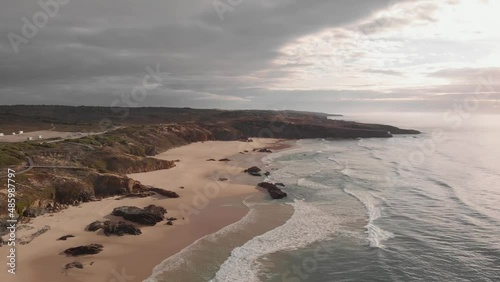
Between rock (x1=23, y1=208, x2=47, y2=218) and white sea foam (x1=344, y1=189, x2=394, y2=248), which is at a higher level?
white sea foam (x1=344, y1=189, x2=394, y2=248)

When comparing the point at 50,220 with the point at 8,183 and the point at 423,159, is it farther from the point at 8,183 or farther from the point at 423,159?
the point at 423,159

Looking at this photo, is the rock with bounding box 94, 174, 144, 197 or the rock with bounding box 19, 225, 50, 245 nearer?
the rock with bounding box 19, 225, 50, 245

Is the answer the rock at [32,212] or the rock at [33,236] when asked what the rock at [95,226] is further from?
the rock at [32,212]

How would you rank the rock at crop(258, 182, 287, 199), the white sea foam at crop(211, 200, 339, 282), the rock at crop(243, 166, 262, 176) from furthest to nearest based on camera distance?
the rock at crop(243, 166, 262, 176) < the rock at crop(258, 182, 287, 199) < the white sea foam at crop(211, 200, 339, 282)

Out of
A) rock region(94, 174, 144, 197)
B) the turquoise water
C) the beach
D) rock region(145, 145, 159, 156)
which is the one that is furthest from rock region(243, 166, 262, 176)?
rock region(145, 145, 159, 156)

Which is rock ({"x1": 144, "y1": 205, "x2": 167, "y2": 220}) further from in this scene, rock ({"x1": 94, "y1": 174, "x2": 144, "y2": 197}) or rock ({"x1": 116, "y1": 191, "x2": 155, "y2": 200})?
rock ({"x1": 94, "y1": 174, "x2": 144, "y2": 197})

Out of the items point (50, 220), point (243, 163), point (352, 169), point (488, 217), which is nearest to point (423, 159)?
point (352, 169)

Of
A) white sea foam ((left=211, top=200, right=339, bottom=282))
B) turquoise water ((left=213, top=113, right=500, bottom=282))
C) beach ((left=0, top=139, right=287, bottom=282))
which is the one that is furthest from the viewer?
turquoise water ((left=213, top=113, right=500, bottom=282))

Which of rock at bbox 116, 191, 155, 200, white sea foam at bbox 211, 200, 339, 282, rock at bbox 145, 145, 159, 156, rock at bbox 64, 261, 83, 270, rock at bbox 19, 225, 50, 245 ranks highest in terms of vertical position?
rock at bbox 145, 145, 159, 156
